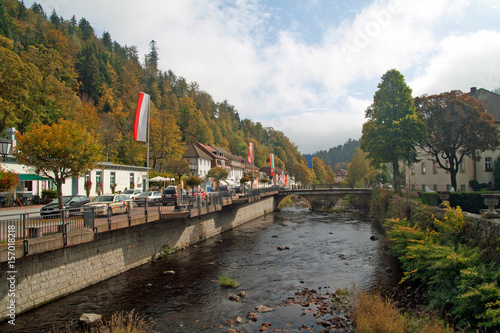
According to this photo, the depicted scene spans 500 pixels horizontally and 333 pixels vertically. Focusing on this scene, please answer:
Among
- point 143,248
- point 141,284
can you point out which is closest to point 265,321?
point 141,284

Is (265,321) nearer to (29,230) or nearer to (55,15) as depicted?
(29,230)

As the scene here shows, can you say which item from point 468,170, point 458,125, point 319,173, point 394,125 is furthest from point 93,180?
point 319,173

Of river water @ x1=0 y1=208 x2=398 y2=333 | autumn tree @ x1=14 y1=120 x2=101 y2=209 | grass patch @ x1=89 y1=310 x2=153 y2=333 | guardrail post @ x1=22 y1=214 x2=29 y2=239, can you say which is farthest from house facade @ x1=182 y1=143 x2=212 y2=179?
grass patch @ x1=89 y1=310 x2=153 y2=333

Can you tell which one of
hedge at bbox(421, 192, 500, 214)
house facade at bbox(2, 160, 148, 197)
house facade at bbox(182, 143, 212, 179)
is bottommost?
hedge at bbox(421, 192, 500, 214)

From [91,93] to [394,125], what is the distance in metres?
71.1

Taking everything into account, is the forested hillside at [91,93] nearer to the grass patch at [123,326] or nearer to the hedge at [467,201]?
the grass patch at [123,326]

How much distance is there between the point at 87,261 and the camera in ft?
49.3

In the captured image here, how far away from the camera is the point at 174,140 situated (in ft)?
189

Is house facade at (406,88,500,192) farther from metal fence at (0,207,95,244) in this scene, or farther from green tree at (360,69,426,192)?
metal fence at (0,207,95,244)

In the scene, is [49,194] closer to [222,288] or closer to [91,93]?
[222,288]

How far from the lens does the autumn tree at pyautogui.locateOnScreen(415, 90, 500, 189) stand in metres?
35.5

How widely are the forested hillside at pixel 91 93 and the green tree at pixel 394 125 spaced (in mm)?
32757

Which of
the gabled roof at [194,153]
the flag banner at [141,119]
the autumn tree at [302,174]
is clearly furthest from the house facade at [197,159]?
the autumn tree at [302,174]

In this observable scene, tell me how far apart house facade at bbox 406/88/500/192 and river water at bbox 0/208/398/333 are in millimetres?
18764
